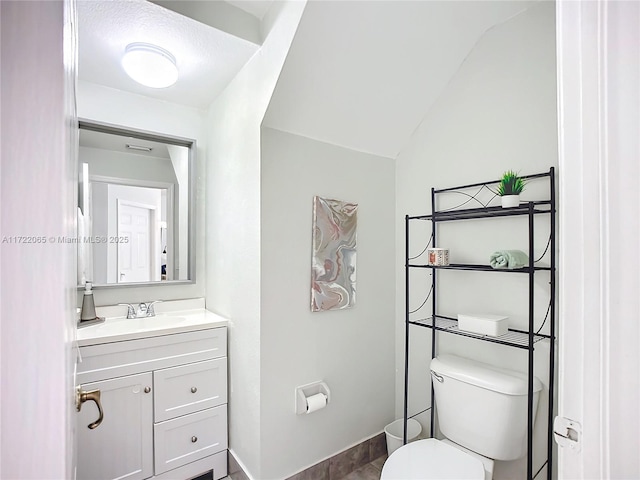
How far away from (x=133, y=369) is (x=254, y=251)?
0.85m

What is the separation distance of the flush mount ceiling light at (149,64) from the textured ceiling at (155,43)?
0.03 metres

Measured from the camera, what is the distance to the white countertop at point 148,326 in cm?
159

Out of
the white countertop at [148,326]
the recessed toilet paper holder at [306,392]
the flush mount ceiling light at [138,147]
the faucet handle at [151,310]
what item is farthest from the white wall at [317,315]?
the flush mount ceiling light at [138,147]

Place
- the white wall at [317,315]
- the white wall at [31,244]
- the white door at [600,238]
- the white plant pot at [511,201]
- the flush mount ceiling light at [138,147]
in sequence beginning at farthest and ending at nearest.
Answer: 1. the flush mount ceiling light at [138,147]
2. the white wall at [317,315]
3. the white plant pot at [511,201]
4. the white door at [600,238]
5. the white wall at [31,244]

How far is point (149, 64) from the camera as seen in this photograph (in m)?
1.63

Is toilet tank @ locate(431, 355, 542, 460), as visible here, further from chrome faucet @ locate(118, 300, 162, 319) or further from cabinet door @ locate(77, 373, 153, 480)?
chrome faucet @ locate(118, 300, 162, 319)

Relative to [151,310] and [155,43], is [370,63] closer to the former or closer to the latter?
[155,43]

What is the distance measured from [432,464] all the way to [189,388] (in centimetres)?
128

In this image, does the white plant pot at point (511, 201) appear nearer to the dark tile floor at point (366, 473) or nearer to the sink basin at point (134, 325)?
the dark tile floor at point (366, 473)

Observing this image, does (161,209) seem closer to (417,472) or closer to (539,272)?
(417,472)

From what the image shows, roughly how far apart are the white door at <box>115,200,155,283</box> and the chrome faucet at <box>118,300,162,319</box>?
16 cm

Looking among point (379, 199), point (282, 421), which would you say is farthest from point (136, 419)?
point (379, 199)

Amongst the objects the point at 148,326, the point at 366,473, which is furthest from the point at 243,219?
the point at 366,473

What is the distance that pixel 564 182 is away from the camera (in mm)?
539
